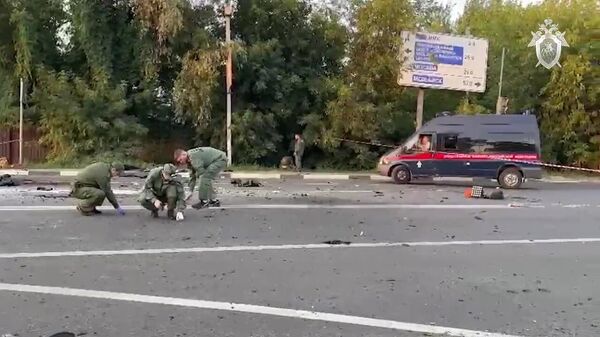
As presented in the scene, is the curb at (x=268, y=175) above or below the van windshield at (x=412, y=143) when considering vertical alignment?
below

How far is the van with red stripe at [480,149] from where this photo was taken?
18.6 meters

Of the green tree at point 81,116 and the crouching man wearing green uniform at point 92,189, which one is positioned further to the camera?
the green tree at point 81,116

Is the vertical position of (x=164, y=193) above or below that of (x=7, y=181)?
above

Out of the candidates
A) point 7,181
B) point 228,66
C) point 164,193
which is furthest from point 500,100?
point 7,181

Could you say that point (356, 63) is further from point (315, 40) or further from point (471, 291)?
point (471, 291)

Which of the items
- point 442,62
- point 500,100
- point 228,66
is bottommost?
point 500,100

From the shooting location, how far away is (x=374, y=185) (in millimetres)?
18281

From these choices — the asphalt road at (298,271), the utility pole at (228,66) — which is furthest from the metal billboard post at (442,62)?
the asphalt road at (298,271)

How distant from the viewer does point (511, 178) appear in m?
18.6

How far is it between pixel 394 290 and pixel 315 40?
64.6ft

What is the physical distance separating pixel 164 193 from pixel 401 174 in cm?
1022

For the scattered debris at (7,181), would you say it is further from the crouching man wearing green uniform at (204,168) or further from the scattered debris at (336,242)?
the scattered debris at (336,242)

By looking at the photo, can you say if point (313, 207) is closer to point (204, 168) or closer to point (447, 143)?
point (204, 168)

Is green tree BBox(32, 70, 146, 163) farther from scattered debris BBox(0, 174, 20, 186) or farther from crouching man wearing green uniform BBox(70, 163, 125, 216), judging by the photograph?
crouching man wearing green uniform BBox(70, 163, 125, 216)
